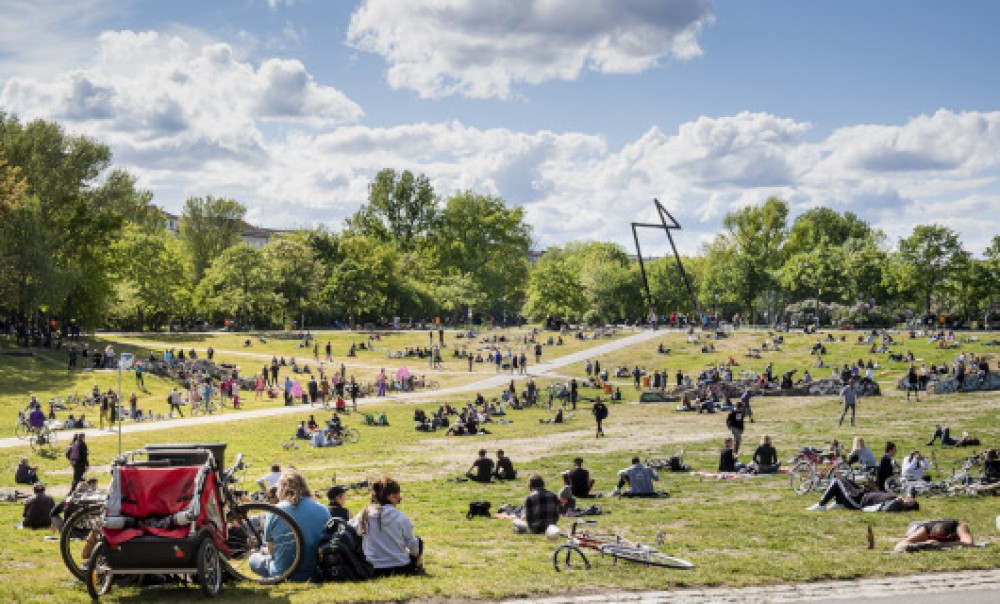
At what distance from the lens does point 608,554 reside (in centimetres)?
1135

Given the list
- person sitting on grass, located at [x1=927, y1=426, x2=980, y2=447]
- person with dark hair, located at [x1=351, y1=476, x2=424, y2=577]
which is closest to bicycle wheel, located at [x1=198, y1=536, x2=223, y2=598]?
person with dark hair, located at [x1=351, y1=476, x2=424, y2=577]

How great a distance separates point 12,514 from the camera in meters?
17.1

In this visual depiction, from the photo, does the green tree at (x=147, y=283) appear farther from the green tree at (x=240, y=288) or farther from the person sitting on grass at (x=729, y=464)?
the person sitting on grass at (x=729, y=464)

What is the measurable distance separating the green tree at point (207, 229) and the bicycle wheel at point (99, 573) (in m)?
99.6

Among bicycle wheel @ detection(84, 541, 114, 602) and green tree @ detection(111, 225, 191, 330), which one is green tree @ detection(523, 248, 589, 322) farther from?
bicycle wheel @ detection(84, 541, 114, 602)

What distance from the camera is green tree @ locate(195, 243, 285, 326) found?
87812mm

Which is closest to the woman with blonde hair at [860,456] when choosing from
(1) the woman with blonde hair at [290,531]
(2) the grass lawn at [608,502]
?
(2) the grass lawn at [608,502]

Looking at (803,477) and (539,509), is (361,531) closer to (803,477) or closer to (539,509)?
(539,509)

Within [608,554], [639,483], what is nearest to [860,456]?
[639,483]

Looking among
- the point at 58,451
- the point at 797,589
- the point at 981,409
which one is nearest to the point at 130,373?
the point at 58,451

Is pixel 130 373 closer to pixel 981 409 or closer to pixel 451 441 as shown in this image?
pixel 451 441

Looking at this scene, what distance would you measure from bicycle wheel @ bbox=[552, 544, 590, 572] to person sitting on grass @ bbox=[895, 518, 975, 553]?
448 centimetres

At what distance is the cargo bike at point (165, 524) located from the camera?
335 inches

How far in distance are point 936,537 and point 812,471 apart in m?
5.81
